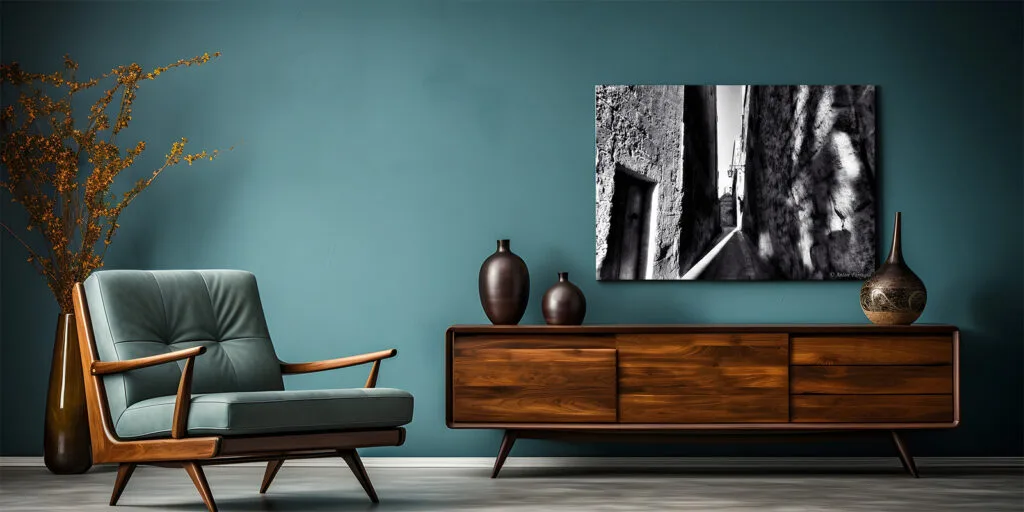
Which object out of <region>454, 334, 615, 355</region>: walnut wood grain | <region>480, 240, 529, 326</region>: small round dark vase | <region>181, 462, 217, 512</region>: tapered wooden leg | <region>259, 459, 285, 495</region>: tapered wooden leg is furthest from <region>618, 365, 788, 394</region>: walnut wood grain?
<region>181, 462, 217, 512</region>: tapered wooden leg

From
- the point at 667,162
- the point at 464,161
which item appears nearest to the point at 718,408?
the point at 667,162

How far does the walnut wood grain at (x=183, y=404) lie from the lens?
10.2 feet

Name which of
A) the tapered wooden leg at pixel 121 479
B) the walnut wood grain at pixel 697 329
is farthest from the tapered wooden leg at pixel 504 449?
the tapered wooden leg at pixel 121 479

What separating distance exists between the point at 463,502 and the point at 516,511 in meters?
0.30

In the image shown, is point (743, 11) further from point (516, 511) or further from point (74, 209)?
point (74, 209)

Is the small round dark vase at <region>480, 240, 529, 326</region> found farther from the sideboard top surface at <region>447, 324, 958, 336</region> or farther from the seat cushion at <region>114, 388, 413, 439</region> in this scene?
the seat cushion at <region>114, 388, 413, 439</region>

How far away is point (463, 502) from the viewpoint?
11.9 ft

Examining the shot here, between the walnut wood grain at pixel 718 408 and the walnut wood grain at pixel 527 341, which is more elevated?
the walnut wood grain at pixel 527 341

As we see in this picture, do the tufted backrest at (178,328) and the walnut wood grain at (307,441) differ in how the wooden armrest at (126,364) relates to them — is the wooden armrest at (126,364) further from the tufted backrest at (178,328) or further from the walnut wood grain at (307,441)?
the walnut wood grain at (307,441)

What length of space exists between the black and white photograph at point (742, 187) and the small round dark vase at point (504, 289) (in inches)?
18.8

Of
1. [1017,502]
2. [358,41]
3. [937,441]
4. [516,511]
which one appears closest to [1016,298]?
[937,441]

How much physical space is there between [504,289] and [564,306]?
272 mm

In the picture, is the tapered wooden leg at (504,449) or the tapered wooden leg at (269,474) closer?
the tapered wooden leg at (269,474)

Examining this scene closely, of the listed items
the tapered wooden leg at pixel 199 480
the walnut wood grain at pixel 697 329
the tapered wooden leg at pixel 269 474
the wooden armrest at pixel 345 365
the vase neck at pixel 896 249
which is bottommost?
the tapered wooden leg at pixel 269 474
